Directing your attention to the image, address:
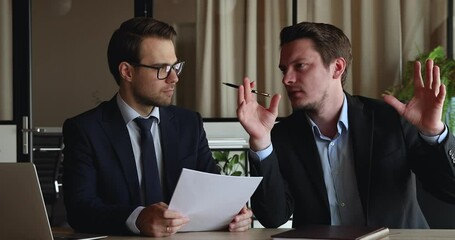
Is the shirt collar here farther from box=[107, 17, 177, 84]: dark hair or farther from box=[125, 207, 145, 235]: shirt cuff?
box=[125, 207, 145, 235]: shirt cuff

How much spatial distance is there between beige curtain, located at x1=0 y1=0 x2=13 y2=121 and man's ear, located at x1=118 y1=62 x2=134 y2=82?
437cm

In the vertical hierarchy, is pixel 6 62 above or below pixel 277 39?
below

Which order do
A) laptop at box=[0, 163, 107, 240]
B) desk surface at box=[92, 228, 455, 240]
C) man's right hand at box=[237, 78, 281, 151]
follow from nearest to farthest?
laptop at box=[0, 163, 107, 240] → desk surface at box=[92, 228, 455, 240] → man's right hand at box=[237, 78, 281, 151]

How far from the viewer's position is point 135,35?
3.20 metres

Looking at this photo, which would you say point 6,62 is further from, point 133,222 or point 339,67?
point 133,222

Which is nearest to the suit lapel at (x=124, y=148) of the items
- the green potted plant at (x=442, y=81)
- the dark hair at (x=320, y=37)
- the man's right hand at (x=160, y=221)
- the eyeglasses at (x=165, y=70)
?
the eyeglasses at (x=165, y=70)

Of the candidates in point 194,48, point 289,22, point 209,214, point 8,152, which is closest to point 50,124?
point 8,152

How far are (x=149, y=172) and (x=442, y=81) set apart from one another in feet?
13.7

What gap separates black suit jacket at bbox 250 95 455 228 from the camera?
2.87m

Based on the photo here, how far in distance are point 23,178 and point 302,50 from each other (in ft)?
4.06

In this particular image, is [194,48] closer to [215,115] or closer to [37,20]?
[215,115]

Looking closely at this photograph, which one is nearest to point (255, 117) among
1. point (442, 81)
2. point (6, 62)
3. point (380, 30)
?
point (442, 81)

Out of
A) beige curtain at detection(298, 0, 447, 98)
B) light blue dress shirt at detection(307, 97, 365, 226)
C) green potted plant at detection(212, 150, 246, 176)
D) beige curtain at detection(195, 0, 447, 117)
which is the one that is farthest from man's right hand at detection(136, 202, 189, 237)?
beige curtain at detection(298, 0, 447, 98)

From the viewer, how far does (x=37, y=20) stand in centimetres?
749
